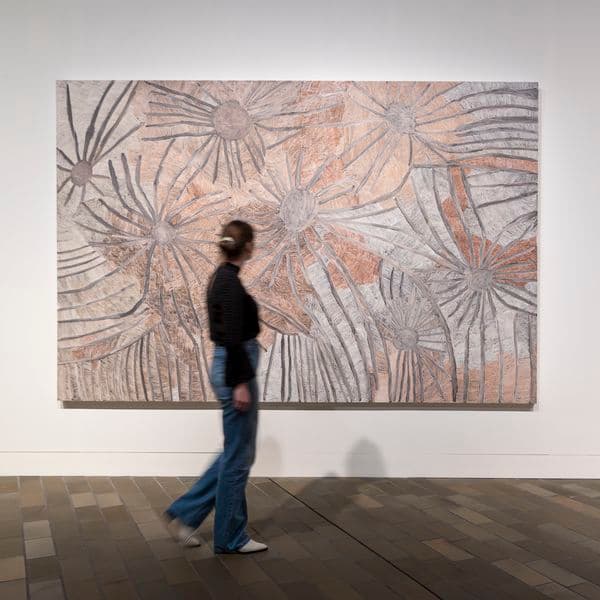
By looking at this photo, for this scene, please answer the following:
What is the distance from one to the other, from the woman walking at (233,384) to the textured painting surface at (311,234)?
1.07m

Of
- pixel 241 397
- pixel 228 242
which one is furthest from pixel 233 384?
pixel 228 242

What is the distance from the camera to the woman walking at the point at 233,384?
2.54 meters

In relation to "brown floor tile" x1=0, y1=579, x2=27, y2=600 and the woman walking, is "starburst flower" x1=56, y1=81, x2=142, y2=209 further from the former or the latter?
"brown floor tile" x1=0, y1=579, x2=27, y2=600

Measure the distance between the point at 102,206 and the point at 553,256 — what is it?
2.72 m

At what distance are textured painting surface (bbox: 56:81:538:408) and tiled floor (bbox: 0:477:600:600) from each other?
21.3 inches

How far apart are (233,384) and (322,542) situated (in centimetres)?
89

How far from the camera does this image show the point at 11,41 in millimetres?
3744

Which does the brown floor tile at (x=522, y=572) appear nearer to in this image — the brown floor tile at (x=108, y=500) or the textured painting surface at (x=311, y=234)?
the textured painting surface at (x=311, y=234)

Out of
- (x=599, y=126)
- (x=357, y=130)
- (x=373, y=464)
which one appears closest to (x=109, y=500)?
(x=373, y=464)

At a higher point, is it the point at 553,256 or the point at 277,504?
the point at 553,256

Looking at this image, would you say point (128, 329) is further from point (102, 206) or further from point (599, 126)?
point (599, 126)

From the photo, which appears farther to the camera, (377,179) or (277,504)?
(377,179)

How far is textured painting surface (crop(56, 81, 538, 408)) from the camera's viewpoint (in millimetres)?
3705

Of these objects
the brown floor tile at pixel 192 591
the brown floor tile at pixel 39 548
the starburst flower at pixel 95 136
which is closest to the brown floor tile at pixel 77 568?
the brown floor tile at pixel 39 548
